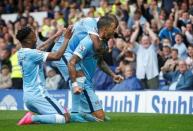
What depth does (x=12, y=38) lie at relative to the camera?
1045 inches

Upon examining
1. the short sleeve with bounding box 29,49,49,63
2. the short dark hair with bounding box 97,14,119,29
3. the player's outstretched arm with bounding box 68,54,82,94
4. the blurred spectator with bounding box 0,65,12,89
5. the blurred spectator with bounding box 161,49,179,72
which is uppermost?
the short dark hair with bounding box 97,14,119,29

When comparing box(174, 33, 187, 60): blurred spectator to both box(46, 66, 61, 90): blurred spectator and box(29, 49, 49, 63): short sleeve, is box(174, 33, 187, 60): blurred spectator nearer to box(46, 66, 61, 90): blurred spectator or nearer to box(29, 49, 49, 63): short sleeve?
box(46, 66, 61, 90): blurred spectator

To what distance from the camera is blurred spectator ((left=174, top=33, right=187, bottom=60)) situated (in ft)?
66.7

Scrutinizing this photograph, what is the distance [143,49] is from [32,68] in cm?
836

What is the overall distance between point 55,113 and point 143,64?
26.7 feet

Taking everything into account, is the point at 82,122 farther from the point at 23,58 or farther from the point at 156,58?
the point at 156,58

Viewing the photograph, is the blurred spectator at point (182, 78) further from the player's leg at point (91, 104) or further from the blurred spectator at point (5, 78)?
the blurred spectator at point (5, 78)

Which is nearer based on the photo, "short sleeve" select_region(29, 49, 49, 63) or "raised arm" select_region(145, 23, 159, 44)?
"short sleeve" select_region(29, 49, 49, 63)

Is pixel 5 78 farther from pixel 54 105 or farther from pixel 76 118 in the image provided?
pixel 54 105

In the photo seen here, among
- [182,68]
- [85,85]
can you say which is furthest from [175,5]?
[85,85]

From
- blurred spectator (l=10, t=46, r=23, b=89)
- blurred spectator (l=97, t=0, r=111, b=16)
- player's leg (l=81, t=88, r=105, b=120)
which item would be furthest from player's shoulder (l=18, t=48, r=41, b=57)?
blurred spectator (l=97, t=0, r=111, b=16)

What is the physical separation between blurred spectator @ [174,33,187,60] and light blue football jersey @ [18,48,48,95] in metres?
7.91

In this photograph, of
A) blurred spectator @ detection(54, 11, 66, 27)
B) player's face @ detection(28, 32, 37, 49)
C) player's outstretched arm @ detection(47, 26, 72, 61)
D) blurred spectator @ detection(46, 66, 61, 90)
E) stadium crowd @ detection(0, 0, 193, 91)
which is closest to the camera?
player's outstretched arm @ detection(47, 26, 72, 61)

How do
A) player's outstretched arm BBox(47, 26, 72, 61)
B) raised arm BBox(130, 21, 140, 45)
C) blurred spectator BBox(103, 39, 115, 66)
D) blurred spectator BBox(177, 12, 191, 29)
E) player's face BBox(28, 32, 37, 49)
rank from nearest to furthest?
player's outstretched arm BBox(47, 26, 72, 61), player's face BBox(28, 32, 37, 49), blurred spectator BBox(177, 12, 191, 29), blurred spectator BBox(103, 39, 115, 66), raised arm BBox(130, 21, 140, 45)
